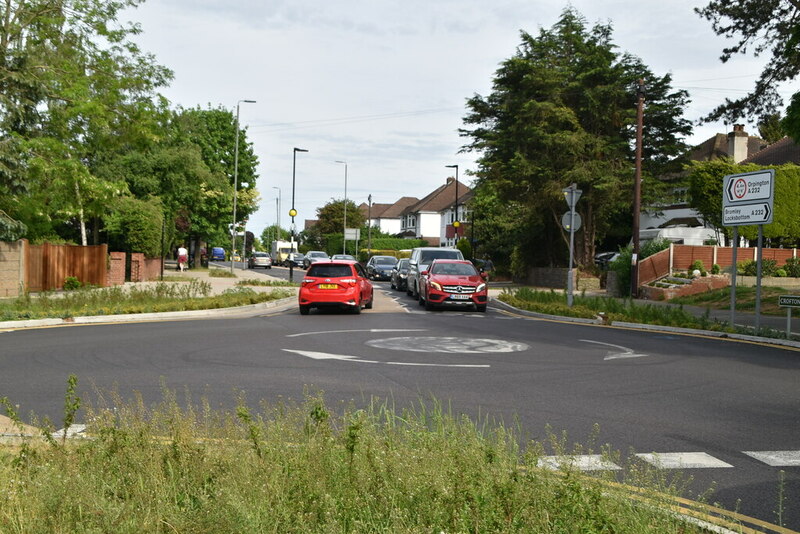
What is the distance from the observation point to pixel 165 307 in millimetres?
21000

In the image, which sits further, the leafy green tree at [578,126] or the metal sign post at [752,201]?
the leafy green tree at [578,126]

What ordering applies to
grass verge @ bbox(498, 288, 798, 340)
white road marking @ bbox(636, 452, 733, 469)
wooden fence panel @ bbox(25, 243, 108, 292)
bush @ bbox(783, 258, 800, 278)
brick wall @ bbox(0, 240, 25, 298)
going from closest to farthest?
white road marking @ bbox(636, 452, 733, 469)
grass verge @ bbox(498, 288, 798, 340)
brick wall @ bbox(0, 240, 25, 298)
wooden fence panel @ bbox(25, 243, 108, 292)
bush @ bbox(783, 258, 800, 278)

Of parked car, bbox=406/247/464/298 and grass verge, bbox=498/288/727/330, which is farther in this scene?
parked car, bbox=406/247/464/298

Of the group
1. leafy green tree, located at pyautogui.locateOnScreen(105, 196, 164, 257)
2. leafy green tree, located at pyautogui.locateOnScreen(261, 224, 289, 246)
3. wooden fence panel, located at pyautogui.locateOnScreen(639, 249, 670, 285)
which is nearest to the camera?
wooden fence panel, located at pyautogui.locateOnScreen(639, 249, 670, 285)

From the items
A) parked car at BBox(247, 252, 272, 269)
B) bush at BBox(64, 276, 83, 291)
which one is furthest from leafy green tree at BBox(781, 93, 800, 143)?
parked car at BBox(247, 252, 272, 269)

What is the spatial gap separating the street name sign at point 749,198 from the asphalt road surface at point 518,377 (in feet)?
9.67

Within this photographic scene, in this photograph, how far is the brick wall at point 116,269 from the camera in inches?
1296

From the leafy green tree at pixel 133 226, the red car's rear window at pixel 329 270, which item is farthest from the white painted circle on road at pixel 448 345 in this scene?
the leafy green tree at pixel 133 226

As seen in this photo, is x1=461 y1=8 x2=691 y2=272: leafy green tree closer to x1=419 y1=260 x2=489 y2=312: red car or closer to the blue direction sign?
x1=419 y1=260 x2=489 y2=312: red car

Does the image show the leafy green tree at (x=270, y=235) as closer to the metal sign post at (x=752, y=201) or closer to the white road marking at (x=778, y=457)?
the metal sign post at (x=752, y=201)

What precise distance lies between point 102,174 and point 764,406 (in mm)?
35711

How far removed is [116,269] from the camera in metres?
33.3

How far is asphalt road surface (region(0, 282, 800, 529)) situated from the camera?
6.43 meters

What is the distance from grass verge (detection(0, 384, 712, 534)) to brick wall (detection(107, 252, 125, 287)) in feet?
96.6
